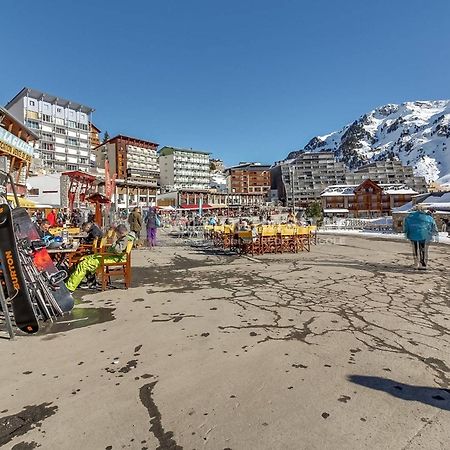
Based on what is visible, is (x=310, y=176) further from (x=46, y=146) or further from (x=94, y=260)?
(x=94, y=260)

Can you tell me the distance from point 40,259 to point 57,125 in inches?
3356

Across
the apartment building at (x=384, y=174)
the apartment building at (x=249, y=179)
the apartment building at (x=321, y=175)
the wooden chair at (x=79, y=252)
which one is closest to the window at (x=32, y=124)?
the apartment building at (x=249, y=179)

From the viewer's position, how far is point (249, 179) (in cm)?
14100

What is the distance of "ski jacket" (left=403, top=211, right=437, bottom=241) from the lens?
8.50 meters

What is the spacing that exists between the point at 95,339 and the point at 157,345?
0.84 meters

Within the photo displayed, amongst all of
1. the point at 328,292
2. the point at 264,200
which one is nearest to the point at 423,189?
the point at 264,200

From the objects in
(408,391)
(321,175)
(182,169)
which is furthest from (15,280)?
(321,175)

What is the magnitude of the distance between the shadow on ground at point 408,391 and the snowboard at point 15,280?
3.82m

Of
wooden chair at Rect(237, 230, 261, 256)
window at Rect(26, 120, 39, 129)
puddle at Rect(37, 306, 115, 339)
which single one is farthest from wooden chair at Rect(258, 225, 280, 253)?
window at Rect(26, 120, 39, 129)

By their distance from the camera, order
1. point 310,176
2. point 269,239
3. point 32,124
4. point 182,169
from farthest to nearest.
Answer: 1. point 310,176
2. point 182,169
3. point 32,124
4. point 269,239

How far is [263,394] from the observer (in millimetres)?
2756

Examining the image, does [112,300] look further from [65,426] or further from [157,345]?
[65,426]

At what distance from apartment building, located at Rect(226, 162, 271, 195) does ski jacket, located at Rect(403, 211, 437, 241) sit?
131 meters

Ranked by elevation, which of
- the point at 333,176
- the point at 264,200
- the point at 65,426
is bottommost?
the point at 65,426
